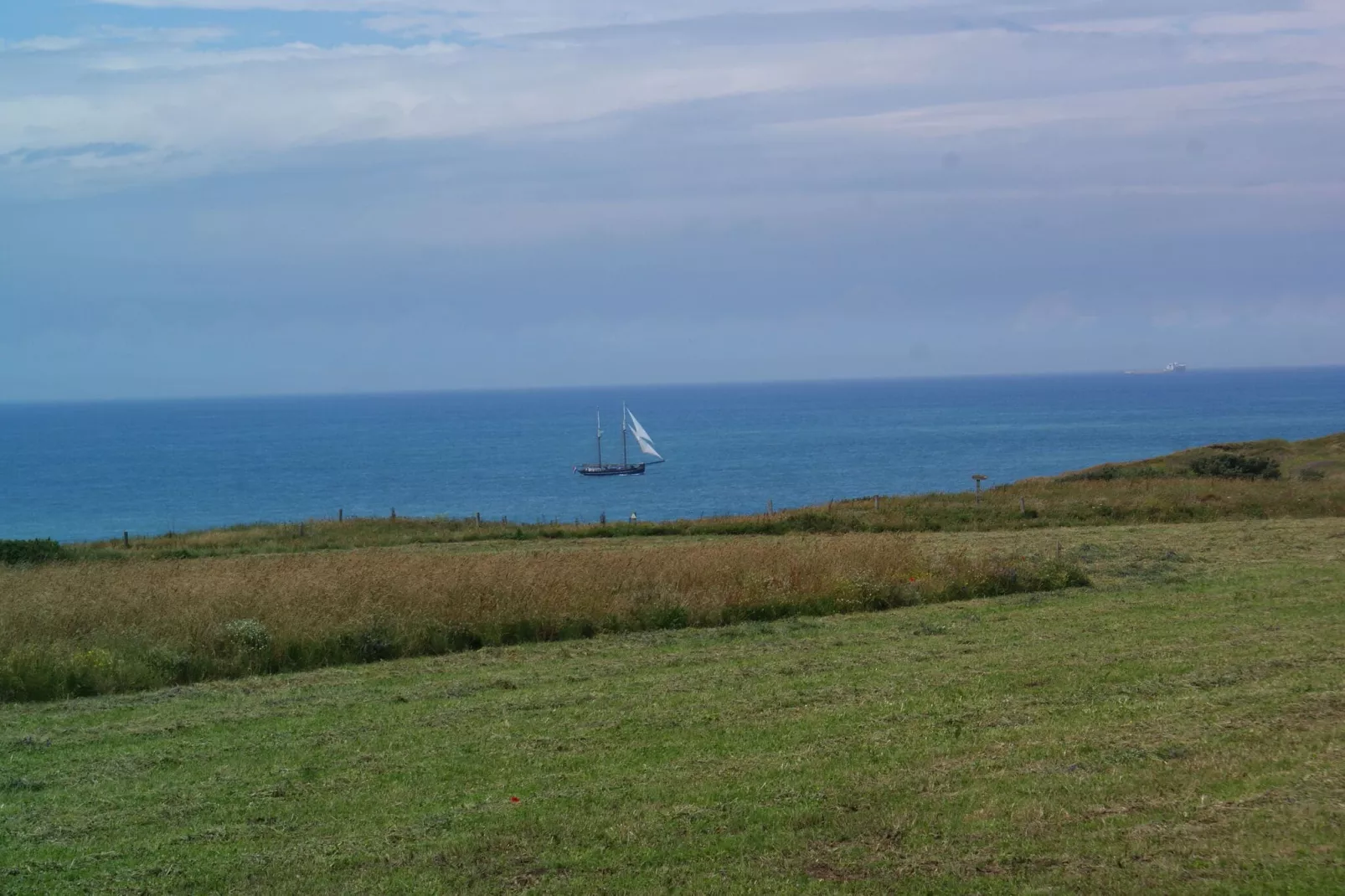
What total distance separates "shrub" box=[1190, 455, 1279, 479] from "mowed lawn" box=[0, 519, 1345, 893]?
44907 mm

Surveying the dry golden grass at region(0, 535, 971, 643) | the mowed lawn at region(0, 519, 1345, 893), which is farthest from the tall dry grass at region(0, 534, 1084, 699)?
the mowed lawn at region(0, 519, 1345, 893)

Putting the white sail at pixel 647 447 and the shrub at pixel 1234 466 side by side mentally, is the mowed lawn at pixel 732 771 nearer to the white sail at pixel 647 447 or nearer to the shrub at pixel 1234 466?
the shrub at pixel 1234 466

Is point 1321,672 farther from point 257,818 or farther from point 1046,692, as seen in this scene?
point 257,818

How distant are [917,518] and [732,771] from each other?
30.8 metres

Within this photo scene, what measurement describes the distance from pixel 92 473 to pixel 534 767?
164 metres

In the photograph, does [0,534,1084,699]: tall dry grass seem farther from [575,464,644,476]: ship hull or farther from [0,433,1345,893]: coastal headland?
[575,464,644,476]: ship hull

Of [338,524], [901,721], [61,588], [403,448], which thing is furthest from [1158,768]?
[403,448]

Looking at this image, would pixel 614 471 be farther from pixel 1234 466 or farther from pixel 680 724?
pixel 680 724

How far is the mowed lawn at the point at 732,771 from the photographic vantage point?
21.8ft

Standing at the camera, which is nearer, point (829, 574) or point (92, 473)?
point (829, 574)

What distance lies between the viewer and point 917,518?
1512 inches

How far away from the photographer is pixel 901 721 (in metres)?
9.88

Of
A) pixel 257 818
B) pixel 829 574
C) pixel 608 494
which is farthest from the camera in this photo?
pixel 608 494

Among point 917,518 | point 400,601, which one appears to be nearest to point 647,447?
point 917,518
